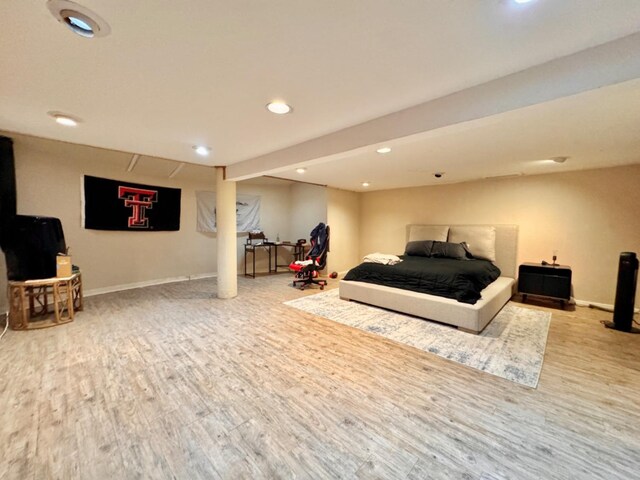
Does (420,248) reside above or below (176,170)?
below

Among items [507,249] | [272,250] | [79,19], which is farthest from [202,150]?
[507,249]

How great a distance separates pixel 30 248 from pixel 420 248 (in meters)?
5.74

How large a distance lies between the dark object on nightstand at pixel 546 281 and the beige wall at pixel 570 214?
36cm

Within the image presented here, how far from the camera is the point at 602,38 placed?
1.24 metres

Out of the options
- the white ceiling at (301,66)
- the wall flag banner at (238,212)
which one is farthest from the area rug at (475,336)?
the wall flag banner at (238,212)

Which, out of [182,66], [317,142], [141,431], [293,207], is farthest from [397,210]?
[141,431]

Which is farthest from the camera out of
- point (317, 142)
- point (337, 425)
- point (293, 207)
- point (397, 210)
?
point (293, 207)

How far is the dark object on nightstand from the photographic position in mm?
3786

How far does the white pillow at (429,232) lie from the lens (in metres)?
5.21

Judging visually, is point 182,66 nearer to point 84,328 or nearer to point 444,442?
point 444,442

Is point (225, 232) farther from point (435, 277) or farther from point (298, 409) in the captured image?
point (435, 277)

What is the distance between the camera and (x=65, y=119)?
7.44ft

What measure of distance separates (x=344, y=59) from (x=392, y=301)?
2992 millimetres

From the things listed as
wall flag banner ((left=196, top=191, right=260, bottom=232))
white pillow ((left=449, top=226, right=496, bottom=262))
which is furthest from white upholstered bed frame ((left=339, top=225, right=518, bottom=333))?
wall flag banner ((left=196, top=191, right=260, bottom=232))
